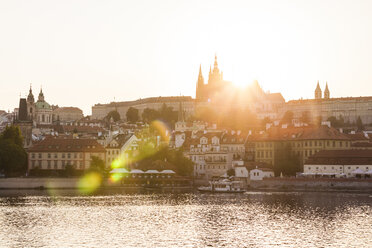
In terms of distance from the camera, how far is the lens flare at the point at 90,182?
94.3 metres

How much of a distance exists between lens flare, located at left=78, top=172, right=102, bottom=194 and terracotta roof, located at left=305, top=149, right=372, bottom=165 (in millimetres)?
27116

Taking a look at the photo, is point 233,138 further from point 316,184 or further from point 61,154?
point 316,184

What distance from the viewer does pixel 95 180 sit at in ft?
318

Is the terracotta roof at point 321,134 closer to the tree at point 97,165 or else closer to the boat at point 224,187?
the boat at point 224,187

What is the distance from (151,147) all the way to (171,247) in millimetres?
75011

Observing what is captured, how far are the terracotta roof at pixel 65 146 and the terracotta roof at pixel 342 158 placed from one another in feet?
105

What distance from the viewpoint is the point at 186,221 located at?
2063 inches

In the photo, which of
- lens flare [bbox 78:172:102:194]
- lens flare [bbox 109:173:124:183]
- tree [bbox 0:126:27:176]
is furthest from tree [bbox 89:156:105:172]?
tree [bbox 0:126:27:176]

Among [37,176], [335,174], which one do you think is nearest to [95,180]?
[37,176]

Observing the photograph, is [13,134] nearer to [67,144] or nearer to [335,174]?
[67,144]

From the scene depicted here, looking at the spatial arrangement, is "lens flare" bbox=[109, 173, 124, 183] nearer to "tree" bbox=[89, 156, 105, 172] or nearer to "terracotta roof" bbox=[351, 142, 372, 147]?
"tree" bbox=[89, 156, 105, 172]

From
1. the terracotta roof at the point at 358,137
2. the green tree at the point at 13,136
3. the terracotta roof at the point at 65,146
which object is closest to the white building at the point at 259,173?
the terracotta roof at the point at 358,137

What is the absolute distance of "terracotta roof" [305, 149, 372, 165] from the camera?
91.1 m

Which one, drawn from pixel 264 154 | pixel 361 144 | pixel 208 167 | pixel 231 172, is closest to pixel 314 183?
pixel 231 172
